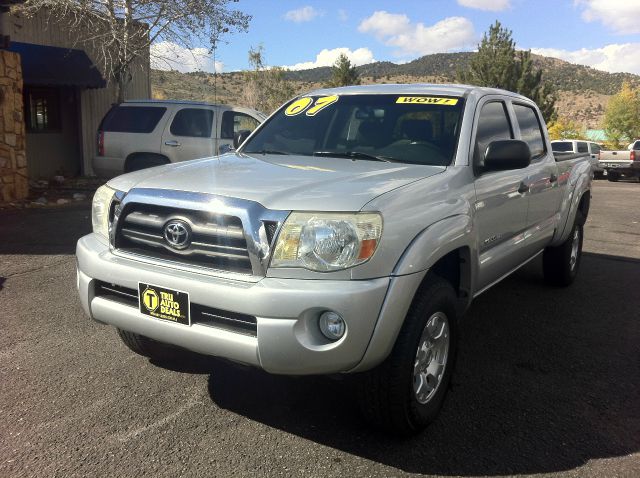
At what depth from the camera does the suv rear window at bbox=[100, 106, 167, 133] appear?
10.5 metres

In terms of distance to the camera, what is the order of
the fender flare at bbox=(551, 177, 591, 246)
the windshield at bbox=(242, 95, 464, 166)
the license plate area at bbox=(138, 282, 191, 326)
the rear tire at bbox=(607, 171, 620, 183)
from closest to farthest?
the license plate area at bbox=(138, 282, 191, 326), the windshield at bbox=(242, 95, 464, 166), the fender flare at bbox=(551, 177, 591, 246), the rear tire at bbox=(607, 171, 620, 183)

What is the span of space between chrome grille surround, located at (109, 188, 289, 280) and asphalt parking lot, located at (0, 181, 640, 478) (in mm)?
716

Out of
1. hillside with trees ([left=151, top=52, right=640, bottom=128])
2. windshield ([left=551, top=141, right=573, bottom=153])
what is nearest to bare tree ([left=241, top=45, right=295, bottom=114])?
windshield ([left=551, top=141, right=573, bottom=153])

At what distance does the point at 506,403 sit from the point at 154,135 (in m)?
8.51

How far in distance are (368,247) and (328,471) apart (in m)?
1.08

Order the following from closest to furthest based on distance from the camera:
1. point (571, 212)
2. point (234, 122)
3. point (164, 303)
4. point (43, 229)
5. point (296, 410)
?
point (164, 303), point (296, 410), point (571, 212), point (43, 229), point (234, 122)

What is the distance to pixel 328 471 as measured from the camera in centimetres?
277

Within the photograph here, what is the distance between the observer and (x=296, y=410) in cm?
336

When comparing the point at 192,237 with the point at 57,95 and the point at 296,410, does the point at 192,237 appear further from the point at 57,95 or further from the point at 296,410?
the point at 57,95

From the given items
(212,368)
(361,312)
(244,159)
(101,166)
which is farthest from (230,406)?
(101,166)

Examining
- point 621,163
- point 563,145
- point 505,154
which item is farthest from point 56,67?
point 621,163

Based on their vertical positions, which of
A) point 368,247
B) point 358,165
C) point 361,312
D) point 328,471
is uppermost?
point 358,165

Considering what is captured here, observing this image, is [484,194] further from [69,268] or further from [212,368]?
[69,268]

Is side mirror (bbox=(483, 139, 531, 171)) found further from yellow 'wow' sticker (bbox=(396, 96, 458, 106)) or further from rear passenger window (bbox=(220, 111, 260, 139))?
rear passenger window (bbox=(220, 111, 260, 139))
